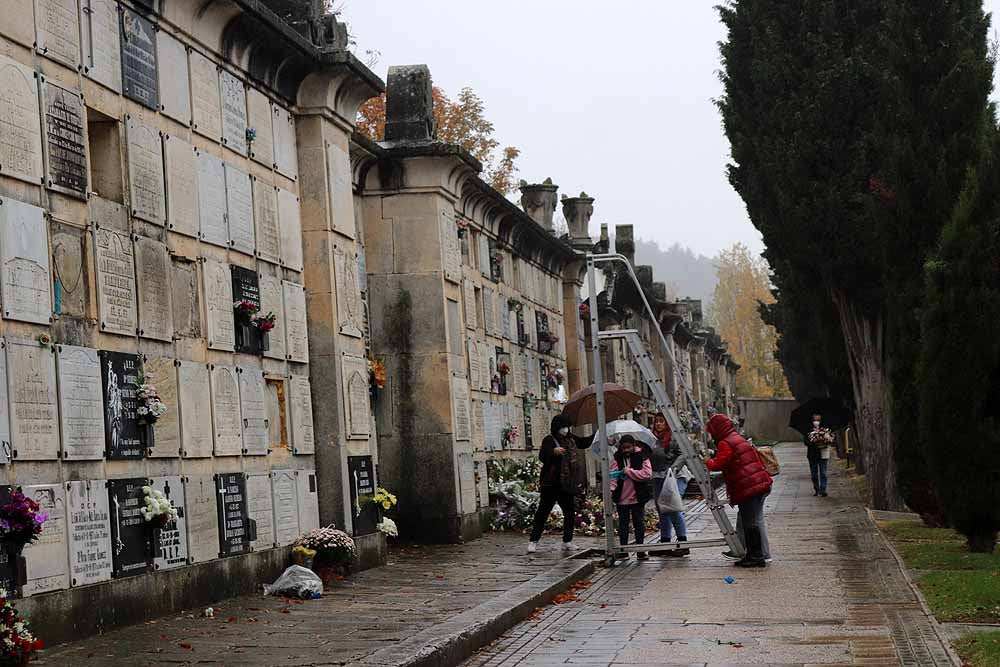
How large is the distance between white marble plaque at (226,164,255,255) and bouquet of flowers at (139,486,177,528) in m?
2.54

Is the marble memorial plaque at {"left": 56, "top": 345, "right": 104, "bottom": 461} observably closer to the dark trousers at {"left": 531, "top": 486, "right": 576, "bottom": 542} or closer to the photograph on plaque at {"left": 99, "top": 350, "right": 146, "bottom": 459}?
the photograph on plaque at {"left": 99, "top": 350, "right": 146, "bottom": 459}

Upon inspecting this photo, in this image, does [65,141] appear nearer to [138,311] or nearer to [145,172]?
[145,172]

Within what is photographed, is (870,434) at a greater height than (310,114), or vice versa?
(310,114)

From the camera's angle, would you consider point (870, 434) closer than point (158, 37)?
No

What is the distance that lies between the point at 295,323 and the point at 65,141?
13.3ft

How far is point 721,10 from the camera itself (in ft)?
81.1

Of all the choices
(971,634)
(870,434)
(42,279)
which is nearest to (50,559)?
(42,279)

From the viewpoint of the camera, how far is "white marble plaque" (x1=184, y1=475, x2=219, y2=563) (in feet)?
33.9

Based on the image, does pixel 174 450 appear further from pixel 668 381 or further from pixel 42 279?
pixel 668 381

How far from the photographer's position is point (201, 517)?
10531mm

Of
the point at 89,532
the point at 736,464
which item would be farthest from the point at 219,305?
the point at 736,464

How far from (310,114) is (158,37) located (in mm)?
2993

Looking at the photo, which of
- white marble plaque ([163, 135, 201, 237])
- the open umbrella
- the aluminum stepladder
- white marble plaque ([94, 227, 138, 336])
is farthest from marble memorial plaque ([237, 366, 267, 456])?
the open umbrella

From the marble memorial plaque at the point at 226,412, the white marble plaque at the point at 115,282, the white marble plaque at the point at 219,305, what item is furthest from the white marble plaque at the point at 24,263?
the marble memorial plaque at the point at 226,412
